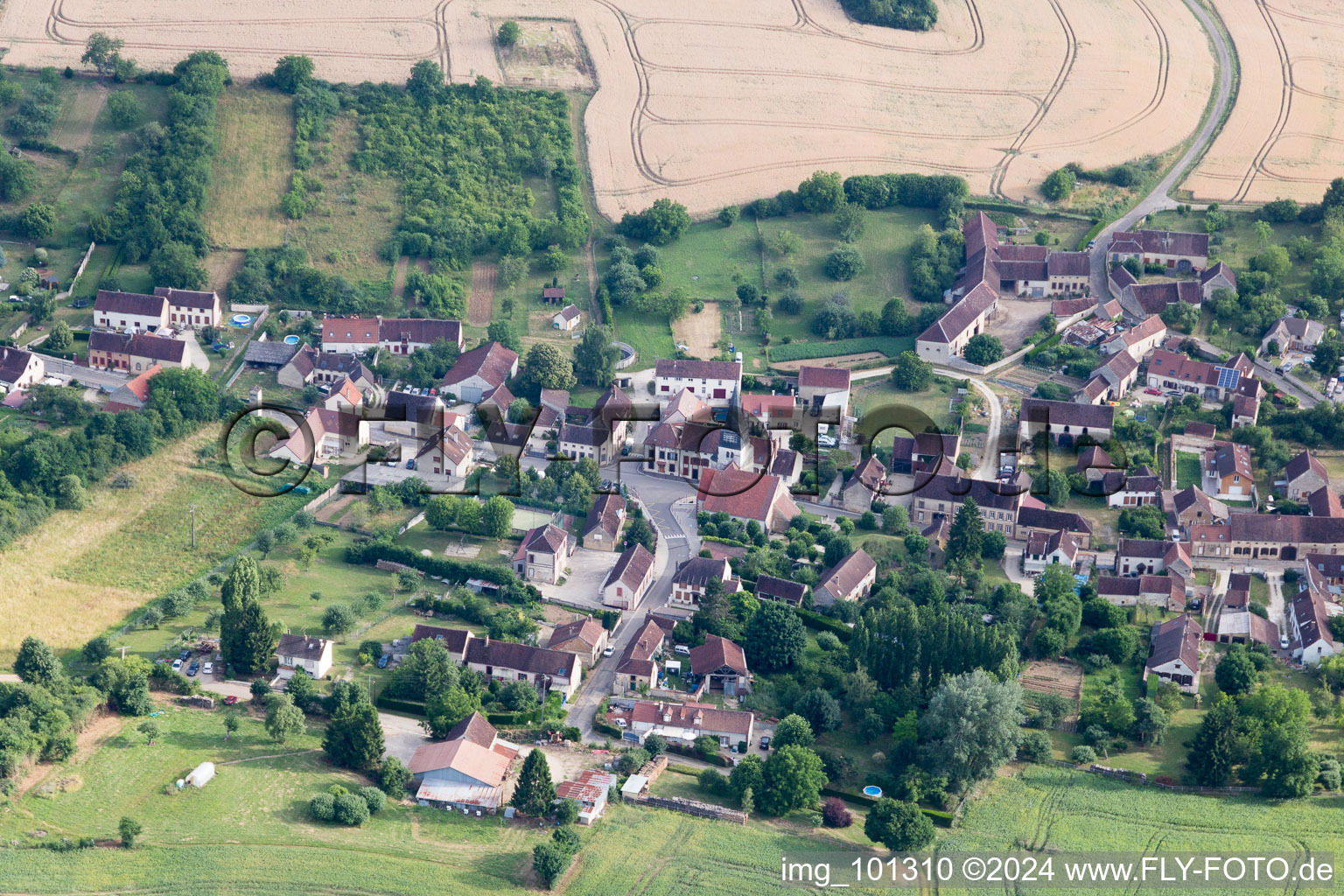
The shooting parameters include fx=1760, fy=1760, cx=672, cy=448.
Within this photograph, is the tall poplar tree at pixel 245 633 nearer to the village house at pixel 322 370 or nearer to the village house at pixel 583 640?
the village house at pixel 583 640

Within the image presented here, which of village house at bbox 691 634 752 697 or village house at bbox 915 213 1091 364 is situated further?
village house at bbox 915 213 1091 364

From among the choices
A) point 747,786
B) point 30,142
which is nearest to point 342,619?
point 747,786

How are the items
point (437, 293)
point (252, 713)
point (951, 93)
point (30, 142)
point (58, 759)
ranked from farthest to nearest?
point (951, 93), point (30, 142), point (437, 293), point (252, 713), point (58, 759)

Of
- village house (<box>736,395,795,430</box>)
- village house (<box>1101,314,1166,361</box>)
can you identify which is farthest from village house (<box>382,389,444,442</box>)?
village house (<box>1101,314,1166,361</box>)

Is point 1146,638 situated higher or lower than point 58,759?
higher

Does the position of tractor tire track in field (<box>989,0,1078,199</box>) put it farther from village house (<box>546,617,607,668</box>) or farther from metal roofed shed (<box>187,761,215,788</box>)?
metal roofed shed (<box>187,761,215,788</box>)

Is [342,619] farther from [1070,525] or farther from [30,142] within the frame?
[30,142]

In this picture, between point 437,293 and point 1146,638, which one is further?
point 437,293
